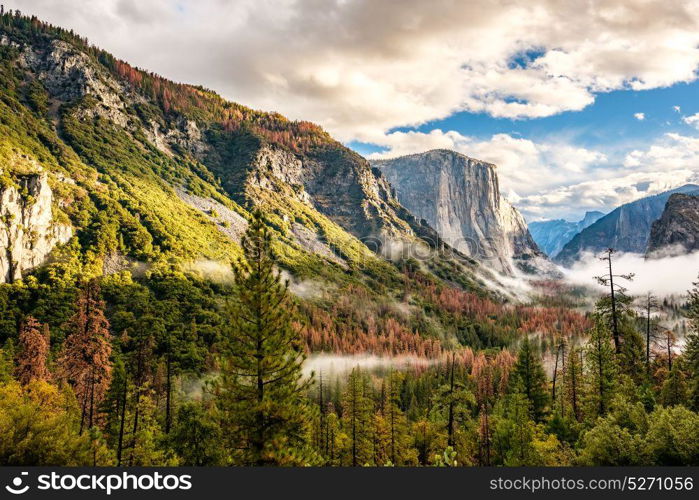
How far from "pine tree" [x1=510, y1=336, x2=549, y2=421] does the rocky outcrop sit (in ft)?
432

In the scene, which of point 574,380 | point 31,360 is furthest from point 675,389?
point 31,360

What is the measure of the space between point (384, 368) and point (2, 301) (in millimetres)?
116559

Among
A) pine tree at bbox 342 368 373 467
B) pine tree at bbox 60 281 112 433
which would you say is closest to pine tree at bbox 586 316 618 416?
pine tree at bbox 342 368 373 467

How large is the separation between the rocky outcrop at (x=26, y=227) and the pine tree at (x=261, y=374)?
126068mm

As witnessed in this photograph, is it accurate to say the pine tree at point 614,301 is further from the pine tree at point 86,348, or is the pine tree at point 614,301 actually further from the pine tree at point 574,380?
the pine tree at point 86,348

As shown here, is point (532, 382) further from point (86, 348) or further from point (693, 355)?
point (86, 348)

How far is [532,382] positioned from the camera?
49.3 meters

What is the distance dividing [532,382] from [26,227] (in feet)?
466

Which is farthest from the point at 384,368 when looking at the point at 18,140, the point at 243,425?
the point at 18,140

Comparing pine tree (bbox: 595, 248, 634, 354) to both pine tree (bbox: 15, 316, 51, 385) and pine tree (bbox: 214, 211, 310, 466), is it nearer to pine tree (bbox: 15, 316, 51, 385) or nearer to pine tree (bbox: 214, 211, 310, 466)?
pine tree (bbox: 214, 211, 310, 466)

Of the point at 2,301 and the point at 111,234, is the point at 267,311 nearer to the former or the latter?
the point at 2,301

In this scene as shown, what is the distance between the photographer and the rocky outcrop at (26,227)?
113 metres

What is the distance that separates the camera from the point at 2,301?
336 feet

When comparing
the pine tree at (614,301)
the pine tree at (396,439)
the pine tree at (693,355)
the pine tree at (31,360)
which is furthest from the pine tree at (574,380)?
the pine tree at (31,360)
